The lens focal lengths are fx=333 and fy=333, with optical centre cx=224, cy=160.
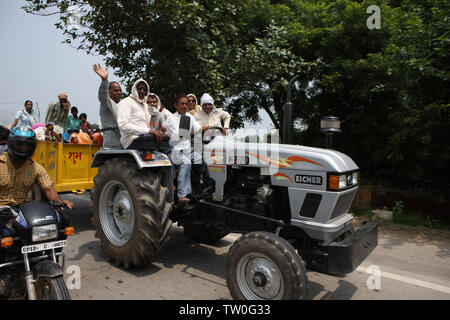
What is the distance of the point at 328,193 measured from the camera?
10.0 feet

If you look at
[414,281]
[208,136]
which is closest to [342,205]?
[414,281]

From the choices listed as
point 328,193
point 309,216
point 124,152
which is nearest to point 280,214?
point 309,216

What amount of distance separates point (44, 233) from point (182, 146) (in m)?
1.82

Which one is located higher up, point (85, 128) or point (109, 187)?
point (85, 128)

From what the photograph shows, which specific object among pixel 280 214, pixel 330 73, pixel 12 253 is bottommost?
pixel 12 253

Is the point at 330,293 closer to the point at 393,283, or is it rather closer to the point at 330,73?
the point at 393,283

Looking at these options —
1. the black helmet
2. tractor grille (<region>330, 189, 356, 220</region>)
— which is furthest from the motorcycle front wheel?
tractor grille (<region>330, 189, 356, 220</region>)

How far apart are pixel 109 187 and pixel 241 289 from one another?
2183 mm

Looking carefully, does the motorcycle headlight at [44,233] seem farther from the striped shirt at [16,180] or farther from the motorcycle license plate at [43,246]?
the striped shirt at [16,180]

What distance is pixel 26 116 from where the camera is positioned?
7473 millimetres

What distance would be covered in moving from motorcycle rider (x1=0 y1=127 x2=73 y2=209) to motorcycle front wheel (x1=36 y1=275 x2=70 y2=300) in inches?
28.1
